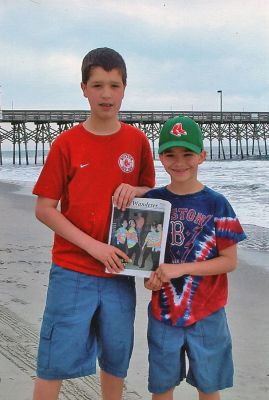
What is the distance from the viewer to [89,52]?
213 cm

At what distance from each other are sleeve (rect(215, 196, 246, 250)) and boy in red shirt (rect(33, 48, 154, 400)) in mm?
313

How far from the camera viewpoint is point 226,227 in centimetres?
204

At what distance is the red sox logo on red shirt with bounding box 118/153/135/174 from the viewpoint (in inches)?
84.1

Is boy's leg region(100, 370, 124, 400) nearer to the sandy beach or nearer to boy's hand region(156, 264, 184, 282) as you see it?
the sandy beach

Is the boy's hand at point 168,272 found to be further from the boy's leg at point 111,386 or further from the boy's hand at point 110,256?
the boy's leg at point 111,386

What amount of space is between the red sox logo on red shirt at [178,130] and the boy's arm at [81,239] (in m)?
0.50

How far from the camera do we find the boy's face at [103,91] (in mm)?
2080

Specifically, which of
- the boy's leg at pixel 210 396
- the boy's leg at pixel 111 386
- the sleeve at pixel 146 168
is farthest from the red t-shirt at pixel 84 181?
the boy's leg at pixel 210 396

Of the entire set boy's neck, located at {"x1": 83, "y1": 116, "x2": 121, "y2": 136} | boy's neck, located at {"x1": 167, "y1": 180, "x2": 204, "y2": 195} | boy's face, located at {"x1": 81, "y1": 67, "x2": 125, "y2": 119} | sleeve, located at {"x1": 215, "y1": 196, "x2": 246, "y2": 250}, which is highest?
boy's face, located at {"x1": 81, "y1": 67, "x2": 125, "y2": 119}

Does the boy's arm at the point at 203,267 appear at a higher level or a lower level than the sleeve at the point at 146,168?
lower

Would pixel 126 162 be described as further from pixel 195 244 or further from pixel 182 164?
pixel 195 244

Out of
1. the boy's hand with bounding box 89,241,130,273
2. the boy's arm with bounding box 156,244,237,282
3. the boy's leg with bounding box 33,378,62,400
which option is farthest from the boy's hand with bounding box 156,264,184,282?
the boy's leg with bounding box 33,378,62,400

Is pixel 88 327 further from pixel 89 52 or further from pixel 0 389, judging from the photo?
pixel 89 52

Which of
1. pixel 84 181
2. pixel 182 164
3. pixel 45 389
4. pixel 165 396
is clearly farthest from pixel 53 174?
pixel 165 396
